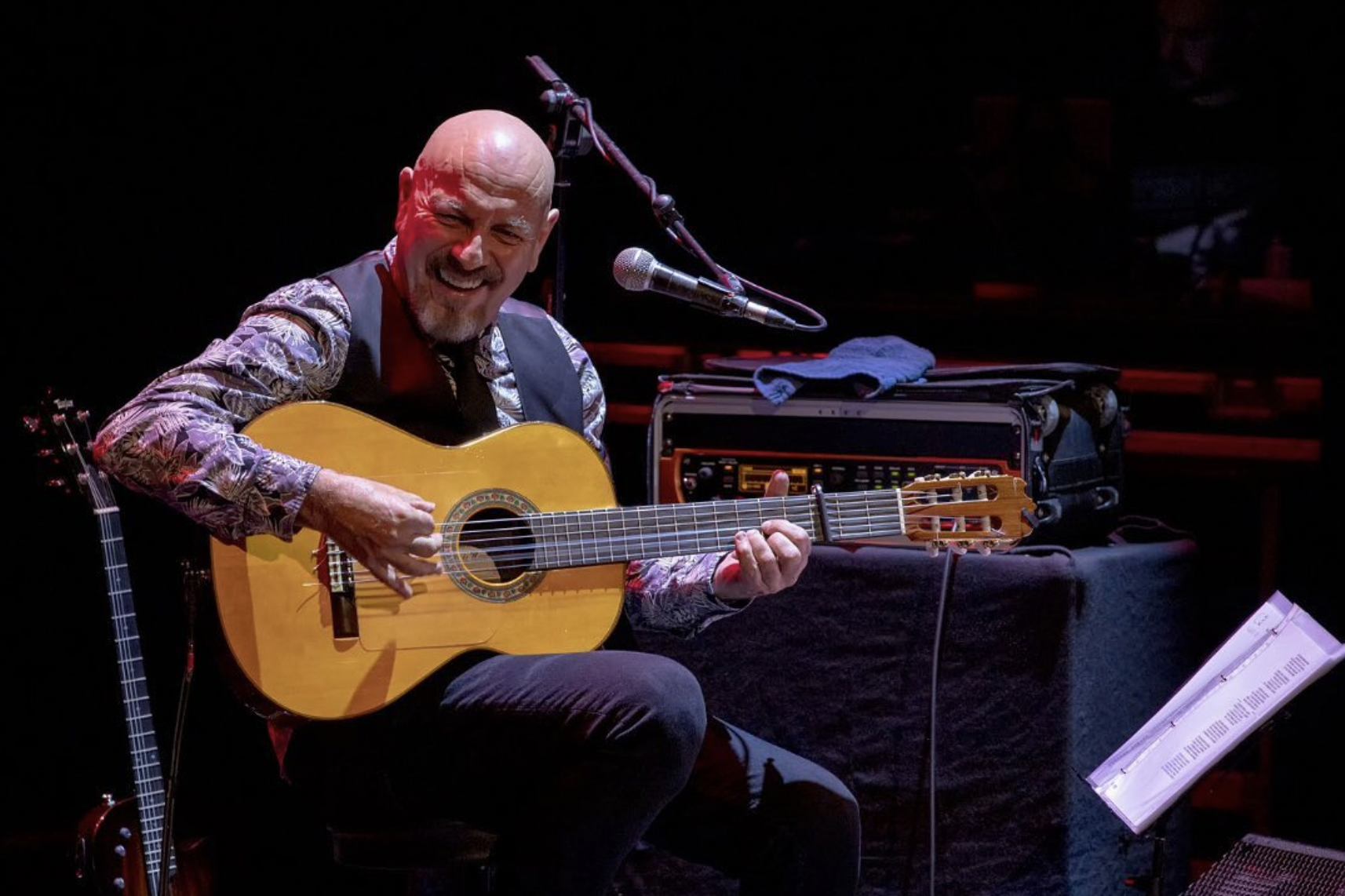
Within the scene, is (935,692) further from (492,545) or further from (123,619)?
(123,619)

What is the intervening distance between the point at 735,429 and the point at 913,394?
39cm

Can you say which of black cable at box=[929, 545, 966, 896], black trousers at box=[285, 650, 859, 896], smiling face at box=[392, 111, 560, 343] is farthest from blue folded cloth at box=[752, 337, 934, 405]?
black trousers at box=[285, 650, 859, 896]

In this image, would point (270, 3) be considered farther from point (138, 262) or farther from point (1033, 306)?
point (1033, 306)

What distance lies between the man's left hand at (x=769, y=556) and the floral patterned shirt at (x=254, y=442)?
13cm

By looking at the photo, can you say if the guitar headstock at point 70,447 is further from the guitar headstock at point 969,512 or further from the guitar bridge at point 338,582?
the guitar headstock at point 969,512

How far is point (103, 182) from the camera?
3.31 meters

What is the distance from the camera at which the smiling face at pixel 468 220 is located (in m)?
2.65

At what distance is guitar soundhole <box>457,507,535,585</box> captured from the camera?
2572 millimetres

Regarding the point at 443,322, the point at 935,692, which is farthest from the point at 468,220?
the point at 935,692

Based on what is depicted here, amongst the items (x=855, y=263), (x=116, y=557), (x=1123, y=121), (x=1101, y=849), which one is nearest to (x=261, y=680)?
(x=116, y=557)

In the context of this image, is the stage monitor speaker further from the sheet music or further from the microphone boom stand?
the microphone boom stand

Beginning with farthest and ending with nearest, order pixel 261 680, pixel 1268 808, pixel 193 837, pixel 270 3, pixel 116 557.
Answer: pixel 1268 808 < pixel 270 3 < pixel 193 837 < pixel 116 557 < pixel 261 680

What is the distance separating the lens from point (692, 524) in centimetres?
266

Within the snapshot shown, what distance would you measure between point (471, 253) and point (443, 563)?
56 centimetres
